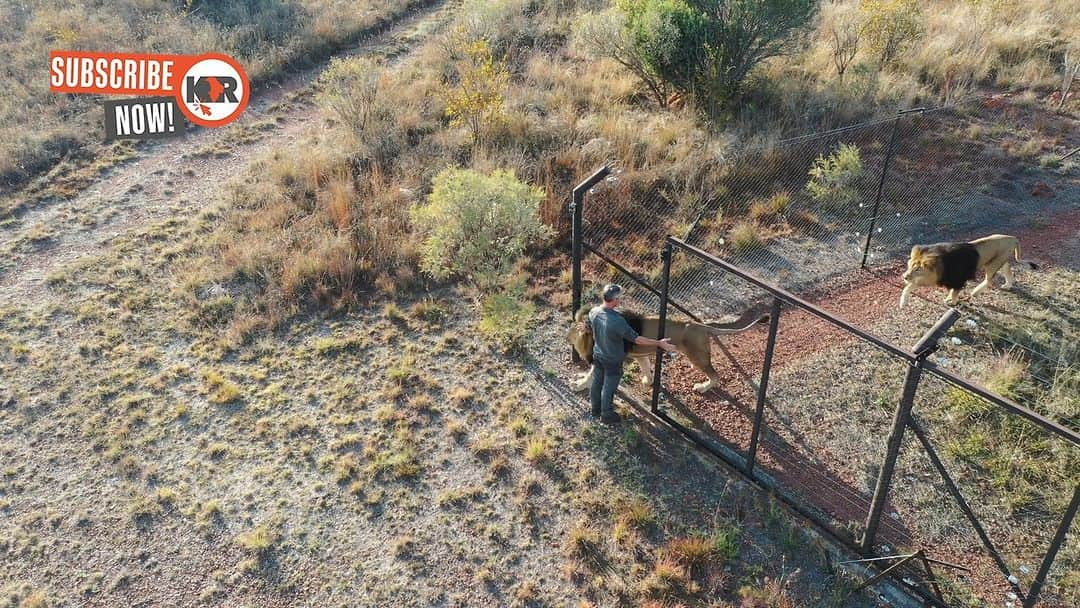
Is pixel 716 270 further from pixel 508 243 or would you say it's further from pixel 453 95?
pixel 453 95

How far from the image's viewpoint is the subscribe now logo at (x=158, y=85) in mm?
15328

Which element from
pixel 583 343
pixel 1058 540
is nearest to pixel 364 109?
pixel 583 343

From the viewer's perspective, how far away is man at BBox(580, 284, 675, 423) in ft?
20.5

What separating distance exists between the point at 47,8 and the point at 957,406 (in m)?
24.3

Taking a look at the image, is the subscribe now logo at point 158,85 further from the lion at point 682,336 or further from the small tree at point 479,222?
the lion at point 682,336

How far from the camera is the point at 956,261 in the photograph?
312 inches

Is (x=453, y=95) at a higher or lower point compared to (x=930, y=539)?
higher

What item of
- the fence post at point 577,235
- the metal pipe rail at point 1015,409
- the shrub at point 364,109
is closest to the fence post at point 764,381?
the metal pipe rail at point 1015,409

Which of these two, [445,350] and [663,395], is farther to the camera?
[445,350]

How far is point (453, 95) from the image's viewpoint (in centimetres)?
1355

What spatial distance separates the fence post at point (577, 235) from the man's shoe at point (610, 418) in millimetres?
938

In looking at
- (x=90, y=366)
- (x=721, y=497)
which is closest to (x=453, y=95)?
(x=90, y=366)

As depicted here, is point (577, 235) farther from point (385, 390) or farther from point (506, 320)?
point (385, 390)

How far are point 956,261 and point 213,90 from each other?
16.3 m
